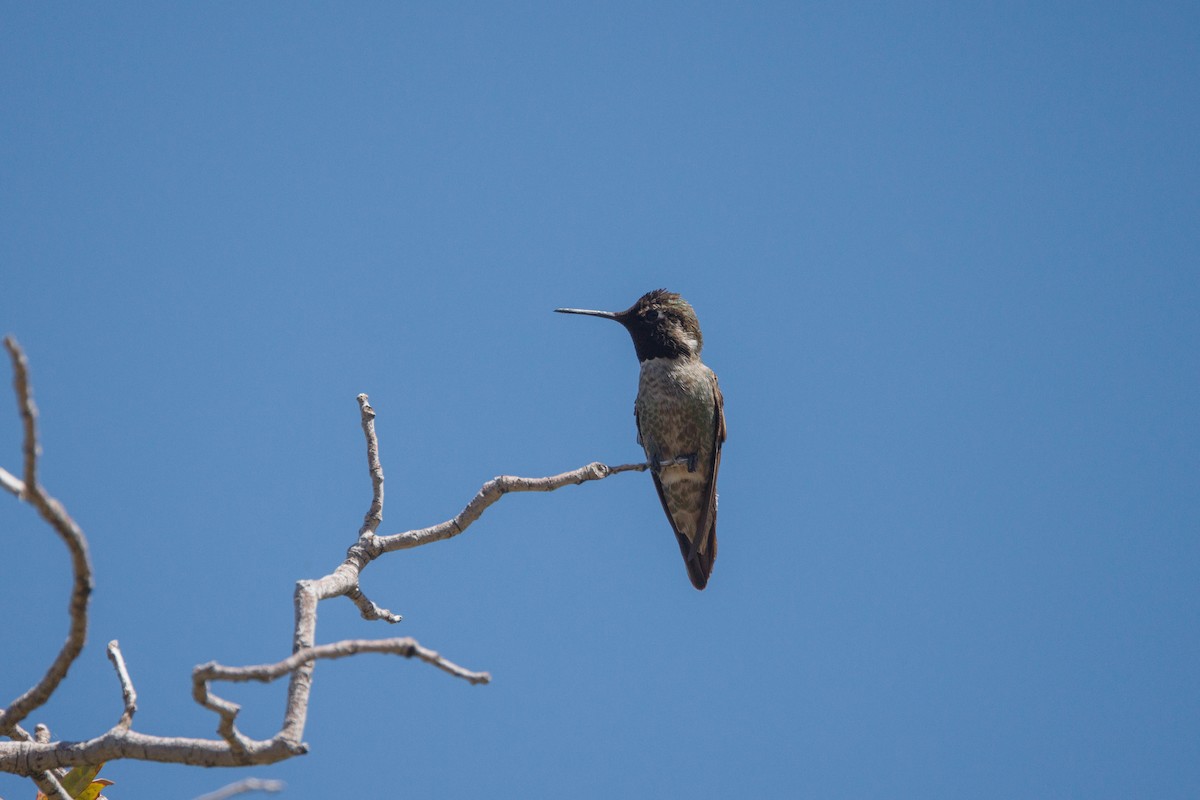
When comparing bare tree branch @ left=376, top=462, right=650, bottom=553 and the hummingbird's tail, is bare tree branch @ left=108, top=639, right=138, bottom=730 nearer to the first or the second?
bare tree branch @ left=376, top=462, right=650, bottom=553

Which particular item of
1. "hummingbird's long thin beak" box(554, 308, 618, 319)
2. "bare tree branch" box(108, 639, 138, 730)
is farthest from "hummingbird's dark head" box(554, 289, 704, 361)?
"bare tree branch" box(108, 639, 138, 730)

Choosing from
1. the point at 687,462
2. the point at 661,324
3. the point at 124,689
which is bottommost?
the point at 124,689

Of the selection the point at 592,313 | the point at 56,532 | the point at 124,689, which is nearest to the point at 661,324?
the point at 592,313

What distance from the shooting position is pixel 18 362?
2.05 metres

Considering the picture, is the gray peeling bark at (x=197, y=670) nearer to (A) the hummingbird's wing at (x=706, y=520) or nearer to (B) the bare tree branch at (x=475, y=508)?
(B) the bare tree branch at (x=475, y=508)

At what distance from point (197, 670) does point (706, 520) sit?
541 cm

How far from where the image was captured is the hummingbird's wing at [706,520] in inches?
307

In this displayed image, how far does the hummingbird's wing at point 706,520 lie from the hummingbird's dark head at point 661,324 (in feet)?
1.20

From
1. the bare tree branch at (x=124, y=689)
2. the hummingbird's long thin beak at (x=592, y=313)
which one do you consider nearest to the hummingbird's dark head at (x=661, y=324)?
the hummingbird's long thin beak at (x=592, y=313)

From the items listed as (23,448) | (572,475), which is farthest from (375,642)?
(572,475)

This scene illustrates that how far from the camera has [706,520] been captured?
7.76m

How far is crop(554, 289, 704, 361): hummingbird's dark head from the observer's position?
8109 mm

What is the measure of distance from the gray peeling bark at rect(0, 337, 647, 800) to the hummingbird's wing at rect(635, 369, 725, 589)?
3659 mm

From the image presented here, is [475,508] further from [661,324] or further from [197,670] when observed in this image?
[661,324]
